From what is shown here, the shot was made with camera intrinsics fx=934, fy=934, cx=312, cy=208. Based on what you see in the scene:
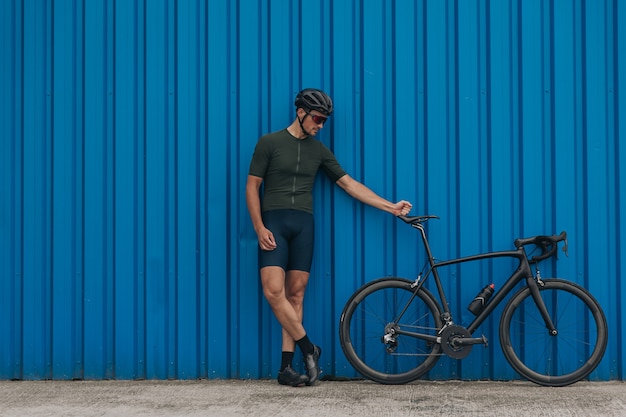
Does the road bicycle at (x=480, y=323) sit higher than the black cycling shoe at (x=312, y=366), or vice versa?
the road bicycle at (x=480, y=323)

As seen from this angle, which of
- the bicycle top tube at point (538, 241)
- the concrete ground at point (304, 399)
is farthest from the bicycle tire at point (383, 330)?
the bicycle top tube at point (538, 241)

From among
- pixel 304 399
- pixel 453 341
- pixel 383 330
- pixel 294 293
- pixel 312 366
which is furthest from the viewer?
pixel 383 330

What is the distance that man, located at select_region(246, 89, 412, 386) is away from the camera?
268 inches

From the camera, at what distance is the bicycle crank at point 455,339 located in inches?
266

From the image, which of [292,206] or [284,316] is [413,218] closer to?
[292,206]

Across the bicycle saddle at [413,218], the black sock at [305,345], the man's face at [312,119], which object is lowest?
the black sock at [305,345]

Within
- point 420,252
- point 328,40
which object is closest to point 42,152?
point 328,40

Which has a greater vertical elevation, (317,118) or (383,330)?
(317,118)

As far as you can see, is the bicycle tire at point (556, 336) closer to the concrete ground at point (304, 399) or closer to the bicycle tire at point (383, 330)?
the concrete ground at point (304, 399)

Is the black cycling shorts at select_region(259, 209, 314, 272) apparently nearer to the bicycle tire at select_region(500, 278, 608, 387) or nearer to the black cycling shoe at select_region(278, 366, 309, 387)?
the black cycling shoe at select_region(278, 366, 309, 387)

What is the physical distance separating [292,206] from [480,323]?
163 cm

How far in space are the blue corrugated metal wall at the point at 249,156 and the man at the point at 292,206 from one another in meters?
0.22

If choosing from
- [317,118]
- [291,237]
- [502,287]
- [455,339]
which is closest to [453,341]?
[455,339]

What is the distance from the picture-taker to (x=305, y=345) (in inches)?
269
